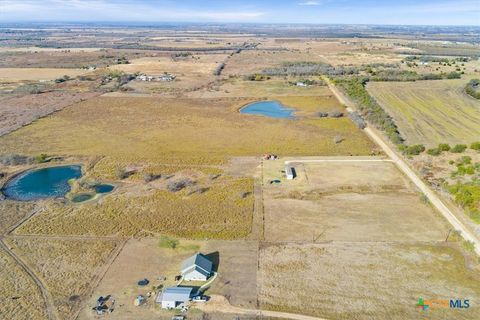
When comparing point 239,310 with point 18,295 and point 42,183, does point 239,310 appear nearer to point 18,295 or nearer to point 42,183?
point 18,295

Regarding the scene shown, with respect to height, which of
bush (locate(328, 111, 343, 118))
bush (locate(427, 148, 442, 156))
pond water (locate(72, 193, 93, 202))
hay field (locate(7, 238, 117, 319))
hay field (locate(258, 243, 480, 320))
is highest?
bush (locate(328, 111, 343, 118))

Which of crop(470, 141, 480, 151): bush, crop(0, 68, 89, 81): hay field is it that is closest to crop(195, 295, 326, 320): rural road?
Result: crop(470, 141, 480, 151): bush

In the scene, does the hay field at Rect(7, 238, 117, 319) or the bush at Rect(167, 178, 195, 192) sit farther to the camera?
the bush at Rect(167, 178, 195, 192)

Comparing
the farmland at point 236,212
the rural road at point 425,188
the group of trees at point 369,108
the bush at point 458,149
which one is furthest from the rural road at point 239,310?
the bush at point 458,149

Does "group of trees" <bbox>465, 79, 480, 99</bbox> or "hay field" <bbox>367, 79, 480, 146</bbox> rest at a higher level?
"group of trees" <bbox>465, 79, 480, 99</bbox>

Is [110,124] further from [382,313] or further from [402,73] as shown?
[402,73]

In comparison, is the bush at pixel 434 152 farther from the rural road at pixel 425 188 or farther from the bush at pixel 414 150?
the rural road at pixel 425 188

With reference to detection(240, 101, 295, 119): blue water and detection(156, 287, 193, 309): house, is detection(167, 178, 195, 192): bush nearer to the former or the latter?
detection(156, 287, 193, 309): house

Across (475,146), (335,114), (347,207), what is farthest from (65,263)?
(335,114)
